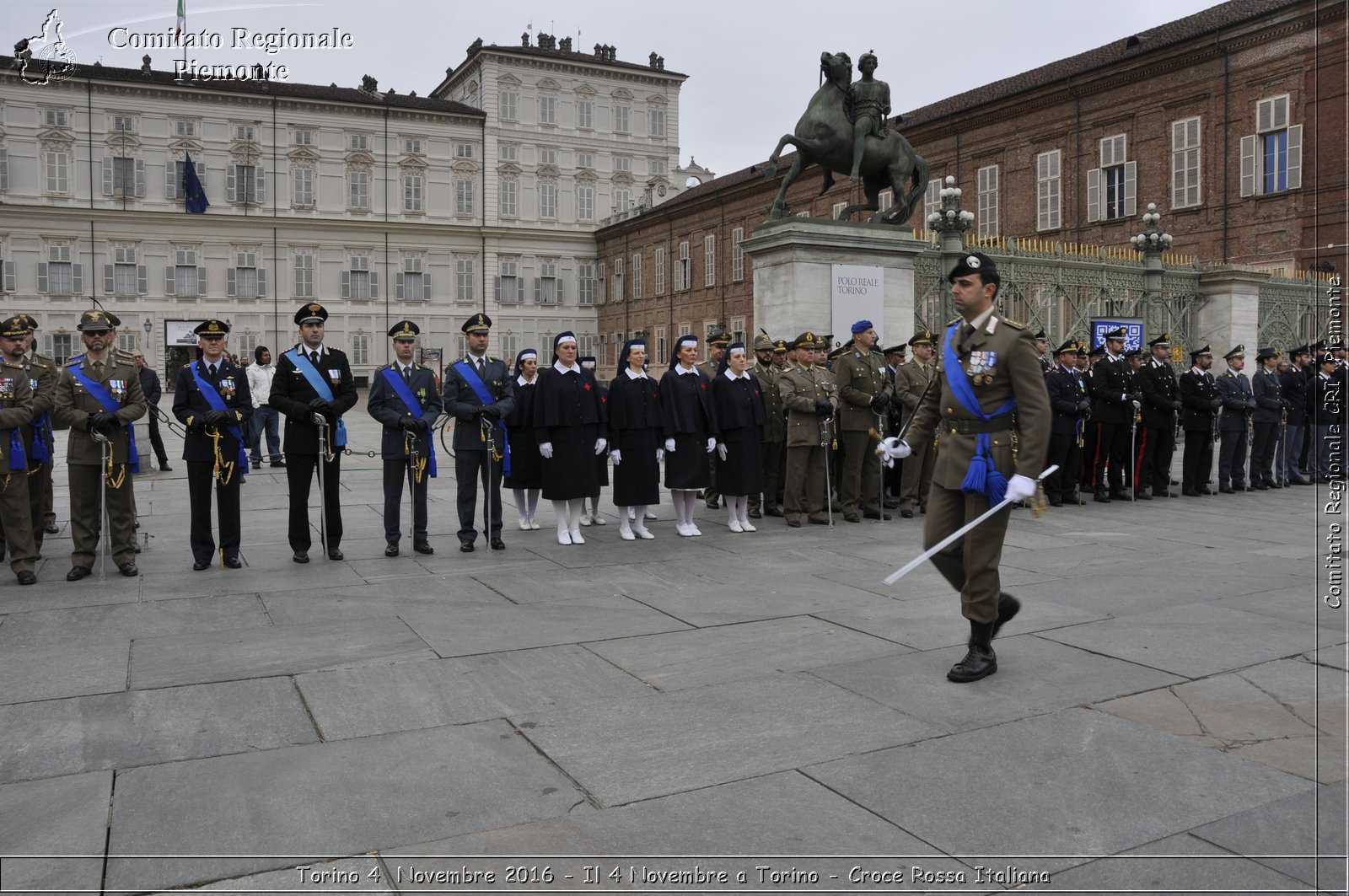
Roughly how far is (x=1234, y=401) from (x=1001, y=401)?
33.6ft

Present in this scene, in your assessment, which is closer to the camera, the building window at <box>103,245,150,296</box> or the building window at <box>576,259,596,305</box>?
the building window at <box>103,245,150,296</box>

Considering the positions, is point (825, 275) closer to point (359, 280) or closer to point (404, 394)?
point (404, 394)

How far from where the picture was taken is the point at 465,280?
184ft

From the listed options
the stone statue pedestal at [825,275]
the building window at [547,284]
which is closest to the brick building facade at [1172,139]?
the stone statue pedestal at [825,275]

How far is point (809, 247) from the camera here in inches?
539

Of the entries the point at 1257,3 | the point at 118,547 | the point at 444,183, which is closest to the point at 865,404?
the point at 118,547

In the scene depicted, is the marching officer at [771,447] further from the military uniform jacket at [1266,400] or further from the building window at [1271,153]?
the building window at [1271,153]

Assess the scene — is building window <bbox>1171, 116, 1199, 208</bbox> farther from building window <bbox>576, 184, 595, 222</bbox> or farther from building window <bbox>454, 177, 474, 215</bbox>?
building window <bbox>454, 177, 474, 215</bbox>

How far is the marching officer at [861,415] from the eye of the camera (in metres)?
11.1

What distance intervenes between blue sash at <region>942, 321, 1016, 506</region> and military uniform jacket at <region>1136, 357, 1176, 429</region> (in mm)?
8506

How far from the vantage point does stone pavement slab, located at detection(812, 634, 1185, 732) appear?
4.82 meters

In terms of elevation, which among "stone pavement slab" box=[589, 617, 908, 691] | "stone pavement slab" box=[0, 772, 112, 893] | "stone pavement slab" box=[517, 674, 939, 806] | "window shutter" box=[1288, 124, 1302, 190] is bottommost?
"stone pavement slab" box=[0, 772, 112, 893]

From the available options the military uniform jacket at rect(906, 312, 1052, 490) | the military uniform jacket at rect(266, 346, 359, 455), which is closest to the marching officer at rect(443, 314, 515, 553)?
the military uniform jacket at rect(266, 346, 359, 455)

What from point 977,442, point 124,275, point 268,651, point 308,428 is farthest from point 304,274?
point 977,442
